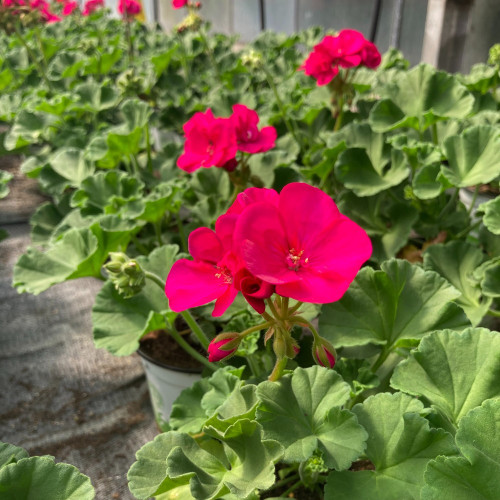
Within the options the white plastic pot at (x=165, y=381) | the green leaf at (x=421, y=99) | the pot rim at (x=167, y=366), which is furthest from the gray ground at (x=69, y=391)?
the green leaf at (x=421, y=99)

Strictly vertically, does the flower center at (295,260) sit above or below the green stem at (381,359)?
above

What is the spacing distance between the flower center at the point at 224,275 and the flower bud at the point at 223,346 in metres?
0.09

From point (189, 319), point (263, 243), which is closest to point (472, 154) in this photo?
point (189, 319)

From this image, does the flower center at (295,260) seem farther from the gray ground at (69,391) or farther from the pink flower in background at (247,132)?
the gray ground at (69,391)

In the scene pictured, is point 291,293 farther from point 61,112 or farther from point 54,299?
point 61,112

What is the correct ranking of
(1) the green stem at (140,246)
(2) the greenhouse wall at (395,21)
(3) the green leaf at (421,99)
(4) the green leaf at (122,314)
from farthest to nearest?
(2) the greenhouse wall at (395,21) < (1) the green stem at (140,246) < (3) the green leaf at (421,99) < (4) the green leaf at (122,314)

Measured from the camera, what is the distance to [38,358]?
5.80ft

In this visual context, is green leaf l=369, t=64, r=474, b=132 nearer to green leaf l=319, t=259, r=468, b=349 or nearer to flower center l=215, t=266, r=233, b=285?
green leaf l=319, t=259, r=468, b=349

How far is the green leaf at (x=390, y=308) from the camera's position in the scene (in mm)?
926

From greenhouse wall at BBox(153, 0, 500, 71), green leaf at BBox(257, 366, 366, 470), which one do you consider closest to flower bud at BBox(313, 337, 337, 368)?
green leaf at BBox(257, 366, 366, 470)

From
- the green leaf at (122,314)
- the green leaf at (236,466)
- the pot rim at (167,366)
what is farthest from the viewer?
the pot rim at (167,366)

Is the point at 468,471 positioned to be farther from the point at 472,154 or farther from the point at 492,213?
the point at 472,154

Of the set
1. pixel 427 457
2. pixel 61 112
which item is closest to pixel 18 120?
pixel 61 112

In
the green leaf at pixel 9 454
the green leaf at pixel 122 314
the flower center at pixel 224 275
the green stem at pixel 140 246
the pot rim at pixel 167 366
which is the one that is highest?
the flower center at pixel 224 275
